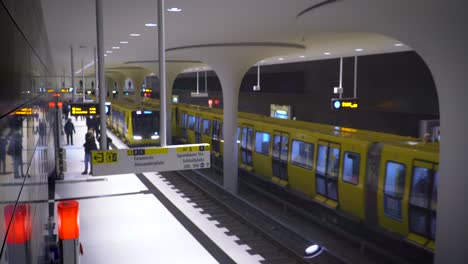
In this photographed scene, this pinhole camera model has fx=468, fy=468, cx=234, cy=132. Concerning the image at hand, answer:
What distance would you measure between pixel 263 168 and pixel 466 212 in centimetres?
1105

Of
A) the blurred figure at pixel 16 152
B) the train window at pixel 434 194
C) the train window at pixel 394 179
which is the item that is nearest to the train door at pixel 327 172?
the train window at pixel 394 179

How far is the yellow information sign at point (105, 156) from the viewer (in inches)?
286

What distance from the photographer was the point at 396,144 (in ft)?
34.4

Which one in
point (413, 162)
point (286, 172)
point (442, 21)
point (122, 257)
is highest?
point (442, 21)

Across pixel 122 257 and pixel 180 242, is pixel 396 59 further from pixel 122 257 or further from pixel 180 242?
pixel 122 257

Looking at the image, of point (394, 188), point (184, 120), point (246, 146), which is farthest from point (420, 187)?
point (184, 120)

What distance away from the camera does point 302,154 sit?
13789mm

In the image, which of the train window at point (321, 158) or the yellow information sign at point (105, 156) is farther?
the train window at point (321, 158)

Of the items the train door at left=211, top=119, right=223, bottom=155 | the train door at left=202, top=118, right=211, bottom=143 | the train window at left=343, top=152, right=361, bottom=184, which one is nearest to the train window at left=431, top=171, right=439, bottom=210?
the train window at left=343, top=152, right=361, bottom=184

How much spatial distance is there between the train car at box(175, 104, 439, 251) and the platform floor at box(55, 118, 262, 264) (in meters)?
2.86

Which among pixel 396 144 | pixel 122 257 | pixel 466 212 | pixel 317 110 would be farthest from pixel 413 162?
pixel 317 110

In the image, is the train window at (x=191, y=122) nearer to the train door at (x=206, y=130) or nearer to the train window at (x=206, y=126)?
the train door at (x=206, y=130)

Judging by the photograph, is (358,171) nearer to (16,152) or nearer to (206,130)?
(16,152)

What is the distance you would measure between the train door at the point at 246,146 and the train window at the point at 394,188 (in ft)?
25.7
